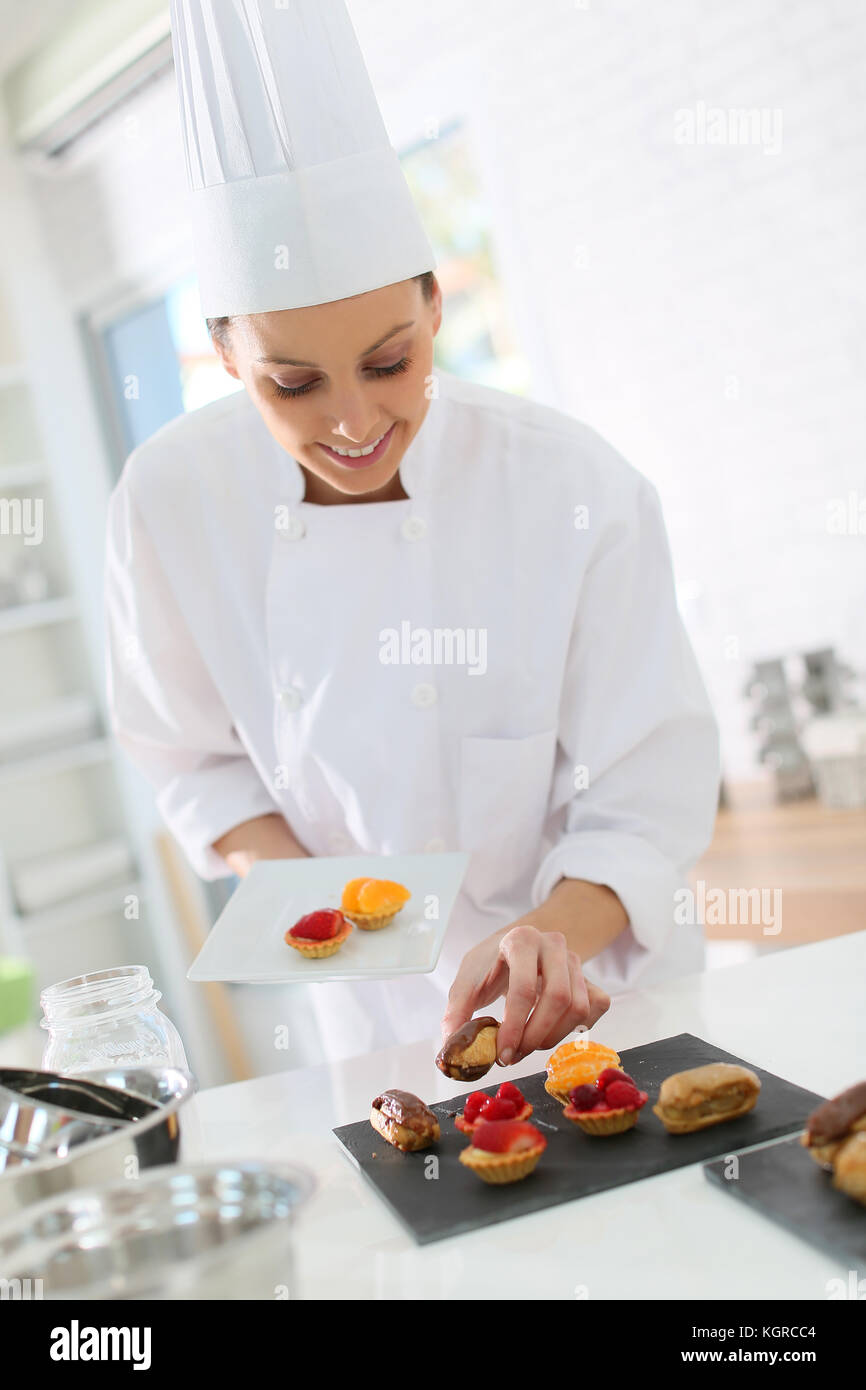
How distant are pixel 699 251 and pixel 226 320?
7.81 ft

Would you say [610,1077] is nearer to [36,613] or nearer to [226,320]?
[226,320]

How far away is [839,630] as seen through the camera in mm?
3264

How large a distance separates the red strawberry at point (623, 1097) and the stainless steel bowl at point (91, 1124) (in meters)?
0.30

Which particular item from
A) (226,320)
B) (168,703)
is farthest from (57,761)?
(226,320)

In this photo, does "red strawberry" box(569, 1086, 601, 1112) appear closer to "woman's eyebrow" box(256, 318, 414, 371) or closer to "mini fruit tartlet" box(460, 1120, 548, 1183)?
"mini fruit tartlet" box(460, 1120, 548, 1183)

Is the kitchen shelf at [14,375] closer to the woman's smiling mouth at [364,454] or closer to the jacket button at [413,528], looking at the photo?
the jacket button at [413,528]

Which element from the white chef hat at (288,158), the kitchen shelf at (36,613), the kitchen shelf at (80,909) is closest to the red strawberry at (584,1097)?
the white chef hat at (288,158)

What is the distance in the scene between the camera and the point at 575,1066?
3.20ft

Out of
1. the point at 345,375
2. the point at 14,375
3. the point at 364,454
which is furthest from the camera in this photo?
the point at 14,375

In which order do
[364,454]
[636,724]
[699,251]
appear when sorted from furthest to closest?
[699,251]
[636,724]
[364,454]

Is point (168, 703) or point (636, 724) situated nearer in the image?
point (636, 724)

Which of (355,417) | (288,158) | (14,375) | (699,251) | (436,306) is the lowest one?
(355,417)
